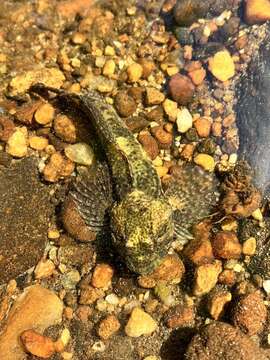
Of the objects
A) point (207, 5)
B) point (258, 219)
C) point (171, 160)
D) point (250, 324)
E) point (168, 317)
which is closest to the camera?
point (250, 324)

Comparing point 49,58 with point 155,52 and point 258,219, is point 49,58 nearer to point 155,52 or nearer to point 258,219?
point 155,52

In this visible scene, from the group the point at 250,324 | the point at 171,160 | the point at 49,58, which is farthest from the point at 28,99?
the point at 250,324

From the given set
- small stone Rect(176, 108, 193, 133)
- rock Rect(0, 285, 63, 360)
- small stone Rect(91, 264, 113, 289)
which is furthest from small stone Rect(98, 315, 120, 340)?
small stone Rect(176, 108, 193, 133)

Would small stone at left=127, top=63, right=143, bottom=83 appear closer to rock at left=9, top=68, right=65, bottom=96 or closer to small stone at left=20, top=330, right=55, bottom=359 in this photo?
rock at left=9, top=68, right=65, bottom=96

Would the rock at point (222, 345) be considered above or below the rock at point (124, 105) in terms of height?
below

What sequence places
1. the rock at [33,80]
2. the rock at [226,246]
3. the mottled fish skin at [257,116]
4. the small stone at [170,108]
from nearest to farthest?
1. the rock at [226,246]
2. the mottled fish skin at [257,116]
3. the small stone at [170,108]
4. the rock at [33,80]

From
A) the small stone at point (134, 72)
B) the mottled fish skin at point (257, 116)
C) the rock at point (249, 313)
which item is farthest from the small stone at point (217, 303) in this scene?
the small stone at point (134, 72)

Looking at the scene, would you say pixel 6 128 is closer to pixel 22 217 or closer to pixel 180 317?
pixel 22 217

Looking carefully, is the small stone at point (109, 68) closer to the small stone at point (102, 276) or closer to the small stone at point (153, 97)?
the small stone at point (153, 97)
